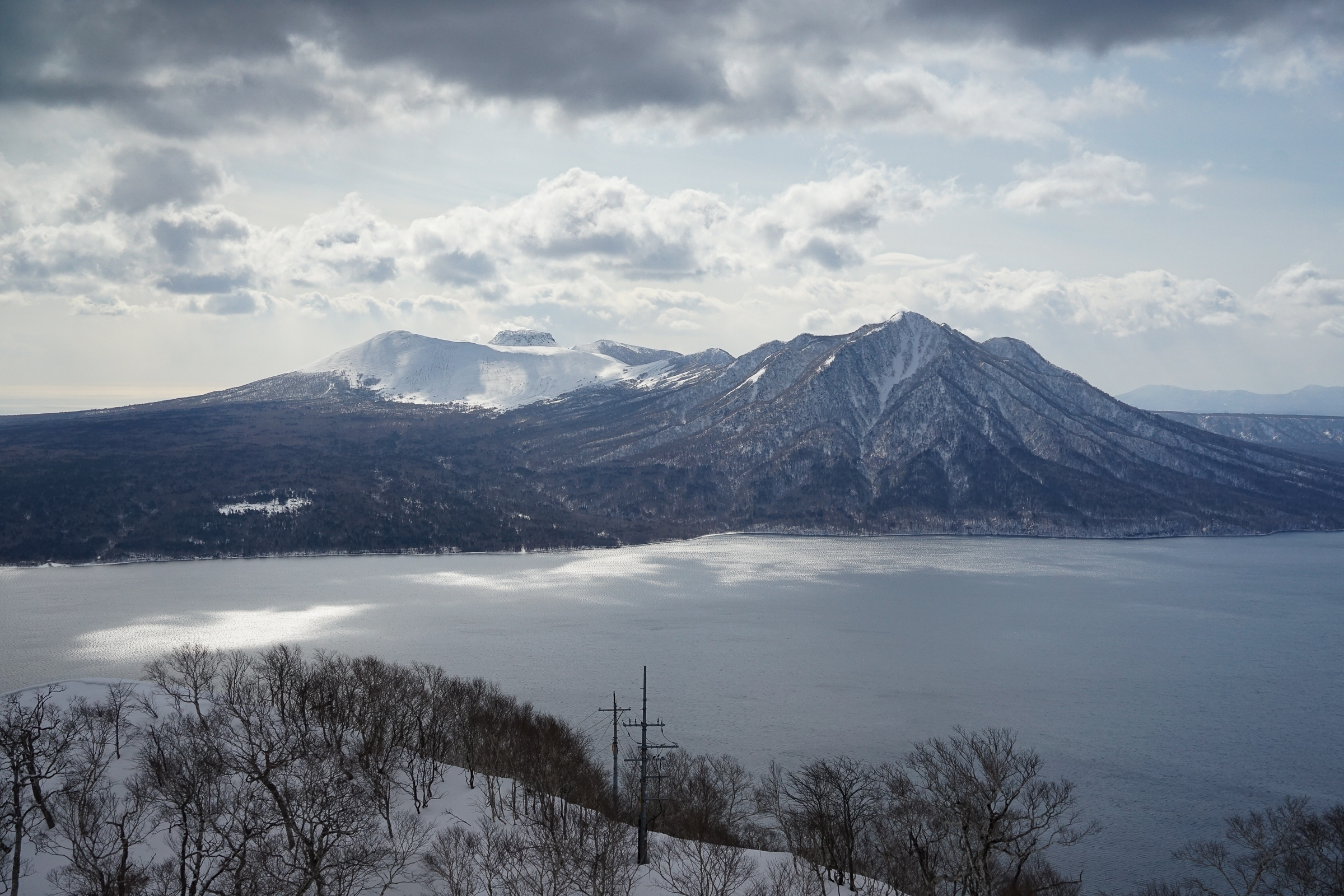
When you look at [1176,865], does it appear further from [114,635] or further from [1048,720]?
[114,635]

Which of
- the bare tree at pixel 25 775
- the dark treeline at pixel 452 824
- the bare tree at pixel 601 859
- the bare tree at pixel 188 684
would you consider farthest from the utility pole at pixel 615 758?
the bare tree at pixel 188 684

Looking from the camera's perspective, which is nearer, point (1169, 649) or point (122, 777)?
point (122, 777)

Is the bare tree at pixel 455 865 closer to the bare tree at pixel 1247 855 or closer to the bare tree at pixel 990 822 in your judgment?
the bare tree at pixel 990 822

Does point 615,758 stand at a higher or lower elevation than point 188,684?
higher

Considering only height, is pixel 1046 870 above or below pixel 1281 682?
above

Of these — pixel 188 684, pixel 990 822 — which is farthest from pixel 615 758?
pixel 188 684

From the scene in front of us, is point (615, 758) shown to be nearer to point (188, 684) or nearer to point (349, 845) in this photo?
point (349, 845)

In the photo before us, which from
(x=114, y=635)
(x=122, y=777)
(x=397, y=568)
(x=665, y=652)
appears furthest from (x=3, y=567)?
(x=122, y=777)
